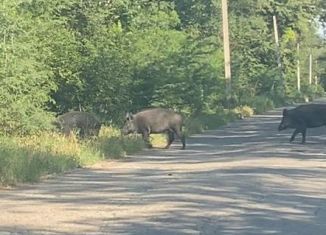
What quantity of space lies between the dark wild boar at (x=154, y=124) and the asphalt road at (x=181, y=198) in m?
3.29

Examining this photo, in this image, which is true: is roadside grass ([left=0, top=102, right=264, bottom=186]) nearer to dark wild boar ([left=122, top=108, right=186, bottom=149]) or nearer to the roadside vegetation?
the roadside vegetation

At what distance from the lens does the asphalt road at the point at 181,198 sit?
1195 cm

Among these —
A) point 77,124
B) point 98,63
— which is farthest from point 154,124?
point 98,63

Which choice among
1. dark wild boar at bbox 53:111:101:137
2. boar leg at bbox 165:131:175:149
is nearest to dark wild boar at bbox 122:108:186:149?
boar leg at bbox 165:131:175:149

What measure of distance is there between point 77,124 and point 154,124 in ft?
9.47

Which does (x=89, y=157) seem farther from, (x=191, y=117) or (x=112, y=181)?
(x=191, y=117)

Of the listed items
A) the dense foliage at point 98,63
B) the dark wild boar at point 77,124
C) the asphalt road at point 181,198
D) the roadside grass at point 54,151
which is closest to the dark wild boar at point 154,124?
the roadside grass at point 54,151

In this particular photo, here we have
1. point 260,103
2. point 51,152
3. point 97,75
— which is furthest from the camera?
point 260,103

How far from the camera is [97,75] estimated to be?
A: 1232 inches

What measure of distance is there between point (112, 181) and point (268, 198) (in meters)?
4.67

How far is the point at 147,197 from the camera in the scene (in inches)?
600

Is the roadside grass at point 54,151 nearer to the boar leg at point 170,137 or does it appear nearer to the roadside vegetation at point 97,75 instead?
the roadside vegetation at point 97,75

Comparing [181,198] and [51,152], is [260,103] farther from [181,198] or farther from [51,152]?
[181,198]

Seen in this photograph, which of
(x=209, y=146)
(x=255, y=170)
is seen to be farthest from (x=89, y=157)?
(x=209, y=146)
